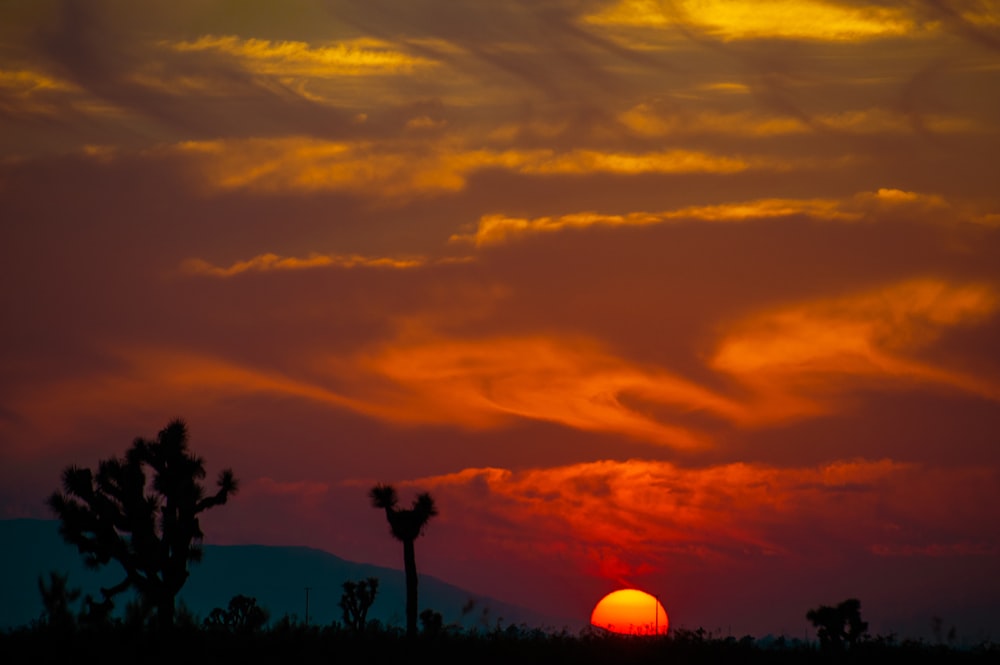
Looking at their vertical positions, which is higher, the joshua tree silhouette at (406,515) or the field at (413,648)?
the joshua tree silhouette at (406,515)

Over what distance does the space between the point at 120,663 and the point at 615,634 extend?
1528cm

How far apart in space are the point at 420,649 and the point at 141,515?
40.8 ft

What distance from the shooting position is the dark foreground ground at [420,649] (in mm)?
30859

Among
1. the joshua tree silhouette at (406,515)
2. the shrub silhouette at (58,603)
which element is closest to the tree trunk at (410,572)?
the joshua tree silhouette at (406,515)

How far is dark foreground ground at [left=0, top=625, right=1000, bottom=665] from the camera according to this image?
30.9 metres

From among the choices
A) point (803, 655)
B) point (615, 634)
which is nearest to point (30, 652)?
point (615, 634)

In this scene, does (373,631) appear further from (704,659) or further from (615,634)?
(704,659)

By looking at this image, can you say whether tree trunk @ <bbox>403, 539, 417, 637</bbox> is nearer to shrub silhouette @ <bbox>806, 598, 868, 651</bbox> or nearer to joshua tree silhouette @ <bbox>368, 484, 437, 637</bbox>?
joshua tree silhouette @ <bbox>368, 484, 437, 637</bbox>

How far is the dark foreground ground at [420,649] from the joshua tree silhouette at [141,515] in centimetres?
685

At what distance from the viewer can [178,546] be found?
41.6 m

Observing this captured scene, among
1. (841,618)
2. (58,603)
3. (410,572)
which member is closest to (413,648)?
(58,603)

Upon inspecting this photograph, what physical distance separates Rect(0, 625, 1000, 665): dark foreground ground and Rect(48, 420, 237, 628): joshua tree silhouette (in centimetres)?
685

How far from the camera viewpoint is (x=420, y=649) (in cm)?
3353

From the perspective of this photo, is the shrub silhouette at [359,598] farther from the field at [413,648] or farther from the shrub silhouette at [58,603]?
the shrub silhouette at [58,603]
